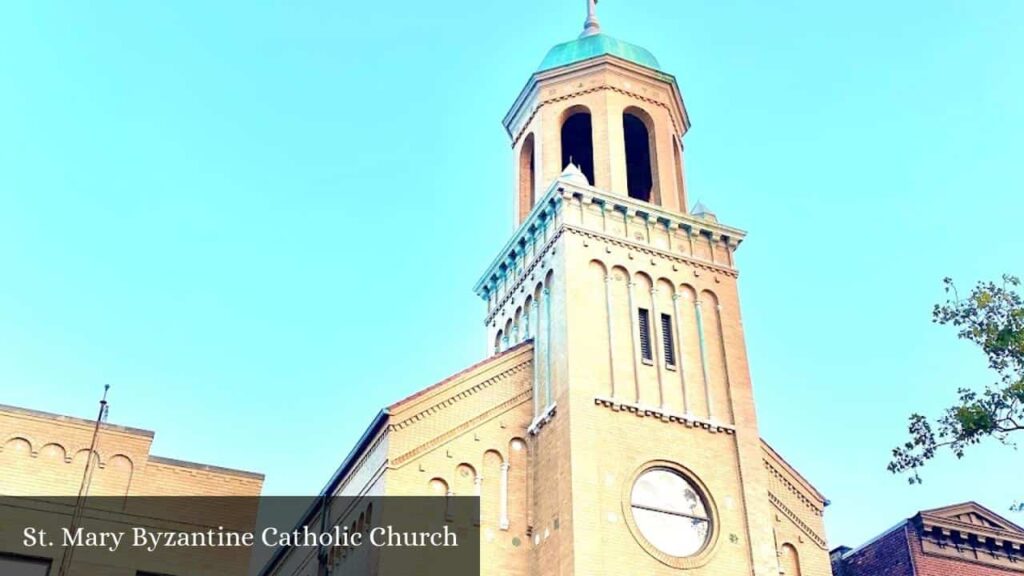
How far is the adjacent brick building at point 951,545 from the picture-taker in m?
28.9

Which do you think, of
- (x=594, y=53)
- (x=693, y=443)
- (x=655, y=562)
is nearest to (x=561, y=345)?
(x=693, y=443)

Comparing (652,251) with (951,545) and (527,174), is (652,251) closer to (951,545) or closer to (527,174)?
(527,174)

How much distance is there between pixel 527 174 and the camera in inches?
1259

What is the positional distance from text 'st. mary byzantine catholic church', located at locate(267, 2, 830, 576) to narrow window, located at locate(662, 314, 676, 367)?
6 cm

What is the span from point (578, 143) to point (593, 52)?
324cm

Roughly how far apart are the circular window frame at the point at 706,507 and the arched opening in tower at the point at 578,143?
1145 cm

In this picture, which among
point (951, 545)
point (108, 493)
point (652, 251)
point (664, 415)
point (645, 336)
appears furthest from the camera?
point (951, 545)

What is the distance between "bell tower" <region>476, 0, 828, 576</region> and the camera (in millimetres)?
23203

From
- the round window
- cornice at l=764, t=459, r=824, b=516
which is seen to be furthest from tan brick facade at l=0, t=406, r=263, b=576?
cornice at l=764, t=459, r=824, b=516

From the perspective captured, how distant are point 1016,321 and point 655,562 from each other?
366 inches

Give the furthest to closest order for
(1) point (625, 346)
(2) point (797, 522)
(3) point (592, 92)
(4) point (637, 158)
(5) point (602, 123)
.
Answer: (4) point (637, 158), (3) point (592, 92), (5) point (602, 123), (2) point (797, 522), (1) point (625, 346)

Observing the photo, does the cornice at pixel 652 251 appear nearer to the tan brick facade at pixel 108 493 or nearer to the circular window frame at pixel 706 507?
the circular window frame at pixel 706 507

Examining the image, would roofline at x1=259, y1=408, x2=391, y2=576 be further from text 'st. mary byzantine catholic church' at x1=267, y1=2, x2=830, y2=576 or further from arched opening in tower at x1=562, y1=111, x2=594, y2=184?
arched opening in tower at x1=562, y1=111, x2=594, y2=184

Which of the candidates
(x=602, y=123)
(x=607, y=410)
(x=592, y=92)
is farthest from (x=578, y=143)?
(x=607, y=410)
